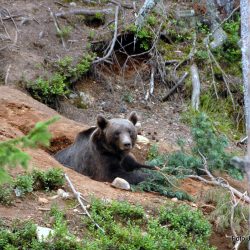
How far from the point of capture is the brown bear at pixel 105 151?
9531mm

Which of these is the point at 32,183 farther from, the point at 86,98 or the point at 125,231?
the point at 86,98

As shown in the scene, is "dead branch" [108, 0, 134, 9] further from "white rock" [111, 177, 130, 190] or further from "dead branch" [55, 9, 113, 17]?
"white rock" [111, 177, 130, 190]

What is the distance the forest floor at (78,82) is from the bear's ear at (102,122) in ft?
3.75

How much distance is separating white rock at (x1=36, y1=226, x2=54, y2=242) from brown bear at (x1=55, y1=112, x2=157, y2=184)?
8.25 feet

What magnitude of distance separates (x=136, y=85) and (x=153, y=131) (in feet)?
6.40

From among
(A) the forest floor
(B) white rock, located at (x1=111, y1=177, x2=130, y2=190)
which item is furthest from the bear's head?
(A) the forest floor

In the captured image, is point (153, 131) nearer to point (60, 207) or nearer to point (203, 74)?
point (203, 74)

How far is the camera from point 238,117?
13859mm

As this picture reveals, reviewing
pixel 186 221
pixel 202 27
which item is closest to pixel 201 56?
pixel 202 27

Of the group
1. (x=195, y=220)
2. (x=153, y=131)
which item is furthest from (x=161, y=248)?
(x=153, y=131)

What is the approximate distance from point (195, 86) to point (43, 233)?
733 cm

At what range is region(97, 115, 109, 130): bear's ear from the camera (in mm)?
9750

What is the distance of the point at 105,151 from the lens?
9.77 meters

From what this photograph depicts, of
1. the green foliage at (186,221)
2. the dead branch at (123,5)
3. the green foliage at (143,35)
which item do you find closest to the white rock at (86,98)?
the green foliage at (143,35)
